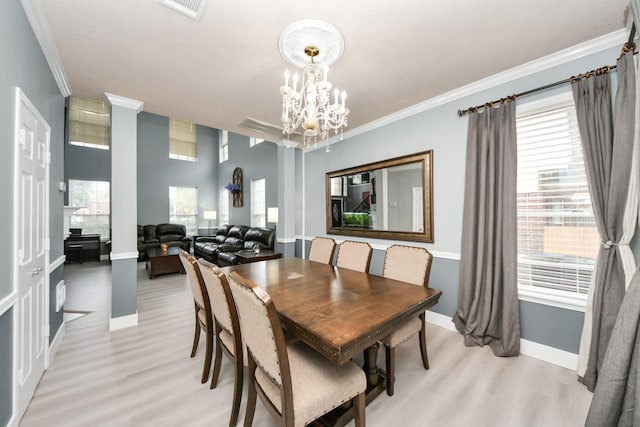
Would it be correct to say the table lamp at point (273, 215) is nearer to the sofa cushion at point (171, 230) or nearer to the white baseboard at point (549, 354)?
the sofa cushion at point (171, 230)

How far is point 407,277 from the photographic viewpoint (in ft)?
7.34

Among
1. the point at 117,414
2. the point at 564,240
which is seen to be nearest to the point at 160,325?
the point at 117,414

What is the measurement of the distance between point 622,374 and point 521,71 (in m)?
2.42

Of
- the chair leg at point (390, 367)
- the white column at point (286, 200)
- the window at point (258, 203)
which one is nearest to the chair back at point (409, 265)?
the chair leg at point (390, 367)

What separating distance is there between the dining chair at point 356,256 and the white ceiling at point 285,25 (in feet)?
5.55

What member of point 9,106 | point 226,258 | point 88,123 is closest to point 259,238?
point 226,258

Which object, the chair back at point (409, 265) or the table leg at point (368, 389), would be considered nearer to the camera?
the table leg at point (368, 389)

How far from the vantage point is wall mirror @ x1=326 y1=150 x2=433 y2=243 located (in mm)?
3049

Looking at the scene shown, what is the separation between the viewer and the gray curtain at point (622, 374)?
992 millimetres

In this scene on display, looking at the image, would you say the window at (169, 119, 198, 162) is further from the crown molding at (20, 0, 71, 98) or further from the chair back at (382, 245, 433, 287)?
the chair back at (382, 245, 433, 287)

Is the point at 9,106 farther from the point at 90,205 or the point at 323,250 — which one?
the point at 90,205

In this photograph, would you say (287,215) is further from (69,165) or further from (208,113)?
(69,165)

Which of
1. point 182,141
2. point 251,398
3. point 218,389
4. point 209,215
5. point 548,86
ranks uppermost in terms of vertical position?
point 182,141

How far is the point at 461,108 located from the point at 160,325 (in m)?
4.15
